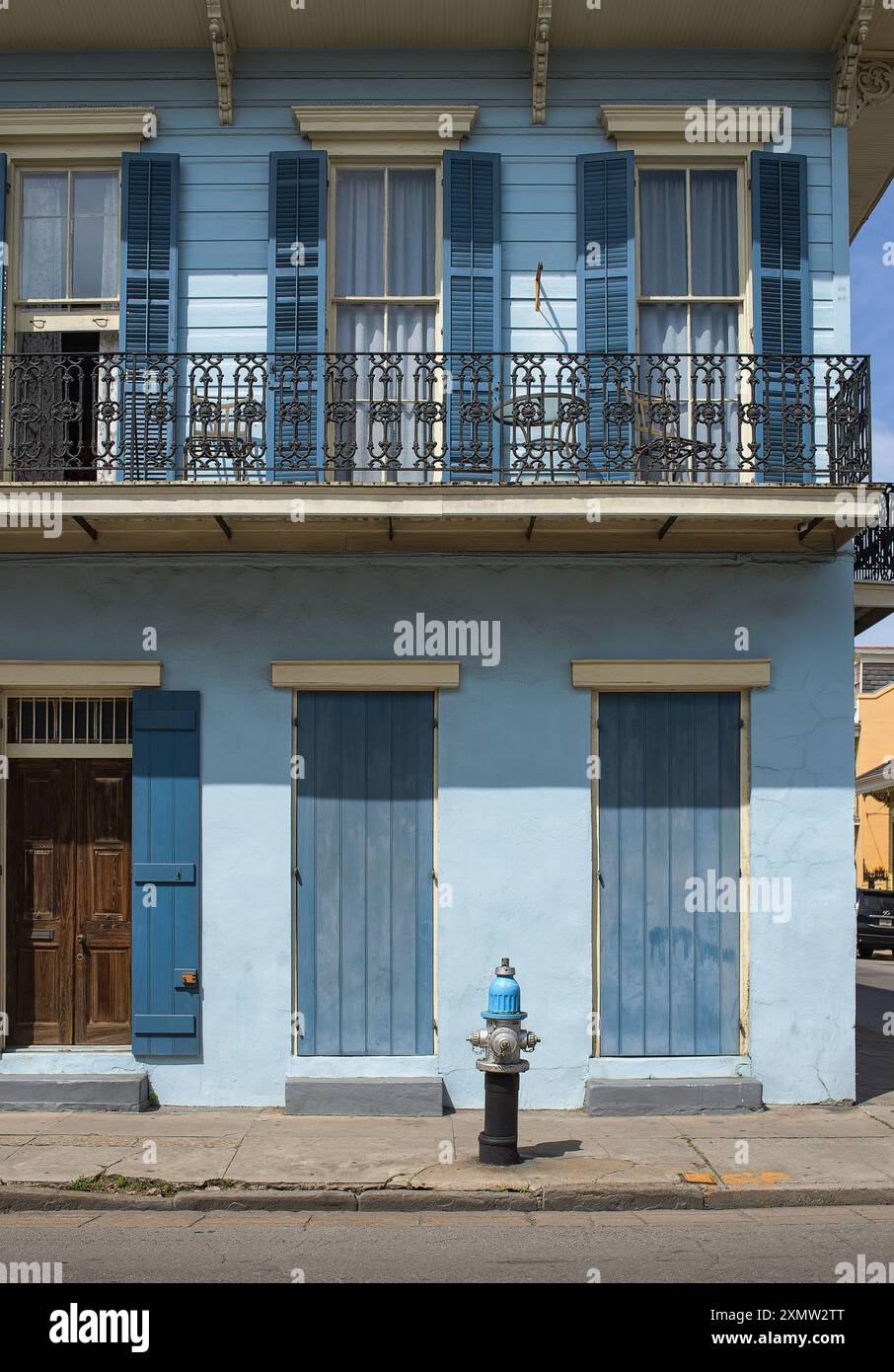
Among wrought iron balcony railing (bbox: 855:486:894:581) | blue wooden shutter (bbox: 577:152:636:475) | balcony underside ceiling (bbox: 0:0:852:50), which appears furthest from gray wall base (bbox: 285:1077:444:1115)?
balcony underside ceiling (bbox: 0:0:852:50)

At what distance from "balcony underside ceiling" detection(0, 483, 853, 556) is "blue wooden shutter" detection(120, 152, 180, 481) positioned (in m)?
0.70

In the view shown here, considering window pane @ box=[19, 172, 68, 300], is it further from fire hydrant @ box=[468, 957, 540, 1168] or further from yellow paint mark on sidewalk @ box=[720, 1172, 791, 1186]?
yellow paint mark on sidewalk @ box=[720, 1172, 791, 1186]

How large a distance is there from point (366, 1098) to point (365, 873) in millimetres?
1590

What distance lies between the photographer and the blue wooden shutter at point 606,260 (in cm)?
981

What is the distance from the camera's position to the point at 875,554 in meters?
10.5

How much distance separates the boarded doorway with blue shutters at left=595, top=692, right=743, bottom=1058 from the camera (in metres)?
9.55

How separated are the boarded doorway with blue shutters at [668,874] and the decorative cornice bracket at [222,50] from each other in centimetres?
535

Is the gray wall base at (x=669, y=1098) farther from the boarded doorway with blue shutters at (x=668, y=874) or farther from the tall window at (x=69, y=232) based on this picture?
the tall window at (x=69, y=232)

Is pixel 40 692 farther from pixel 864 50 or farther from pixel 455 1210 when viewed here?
pixel 864 50

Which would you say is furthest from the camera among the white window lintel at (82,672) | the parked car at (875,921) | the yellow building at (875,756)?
the yellow building at (875,756)

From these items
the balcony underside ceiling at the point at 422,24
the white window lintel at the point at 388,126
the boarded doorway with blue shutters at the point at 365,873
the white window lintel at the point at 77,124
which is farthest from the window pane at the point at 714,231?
the white window lintel at the point at 77,124

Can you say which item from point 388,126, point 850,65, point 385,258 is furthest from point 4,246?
point 850,65

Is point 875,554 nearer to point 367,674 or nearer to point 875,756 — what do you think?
point 367,674

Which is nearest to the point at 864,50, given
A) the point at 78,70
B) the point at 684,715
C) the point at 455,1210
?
the point at 684,715
